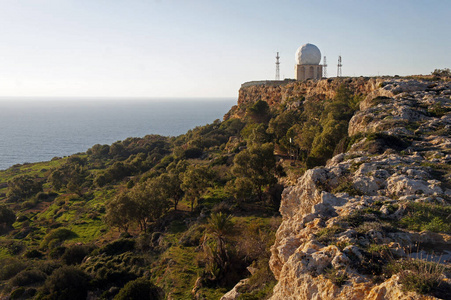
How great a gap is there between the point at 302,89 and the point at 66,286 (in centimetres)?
4618

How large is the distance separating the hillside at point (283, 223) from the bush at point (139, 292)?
0.22 feet

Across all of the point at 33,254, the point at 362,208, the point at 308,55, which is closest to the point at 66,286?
the point at 33,254

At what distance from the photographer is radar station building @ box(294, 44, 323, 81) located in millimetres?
53312

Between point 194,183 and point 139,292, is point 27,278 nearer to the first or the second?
point 139,292

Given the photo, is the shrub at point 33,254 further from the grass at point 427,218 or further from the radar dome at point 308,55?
the radar dome at point 308,55

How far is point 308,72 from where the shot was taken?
182ft

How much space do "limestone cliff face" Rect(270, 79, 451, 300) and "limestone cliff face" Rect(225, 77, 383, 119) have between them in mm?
19718

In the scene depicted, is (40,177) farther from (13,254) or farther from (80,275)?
(80,275)

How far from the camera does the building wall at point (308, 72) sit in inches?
2169

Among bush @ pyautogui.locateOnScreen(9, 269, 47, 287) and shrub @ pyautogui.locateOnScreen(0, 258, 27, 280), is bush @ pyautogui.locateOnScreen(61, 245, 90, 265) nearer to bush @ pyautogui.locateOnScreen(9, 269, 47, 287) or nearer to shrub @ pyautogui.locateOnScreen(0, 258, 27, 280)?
shrub @ pyautogui.locateOnScreen(0, 258, 27, 280)

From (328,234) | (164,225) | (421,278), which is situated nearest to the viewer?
(421,278)

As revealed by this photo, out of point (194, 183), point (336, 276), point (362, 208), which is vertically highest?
point (362, 208)

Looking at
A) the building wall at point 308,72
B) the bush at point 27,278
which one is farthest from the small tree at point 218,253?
the building wall at point 308,72

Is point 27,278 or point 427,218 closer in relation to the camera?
point 427,218
